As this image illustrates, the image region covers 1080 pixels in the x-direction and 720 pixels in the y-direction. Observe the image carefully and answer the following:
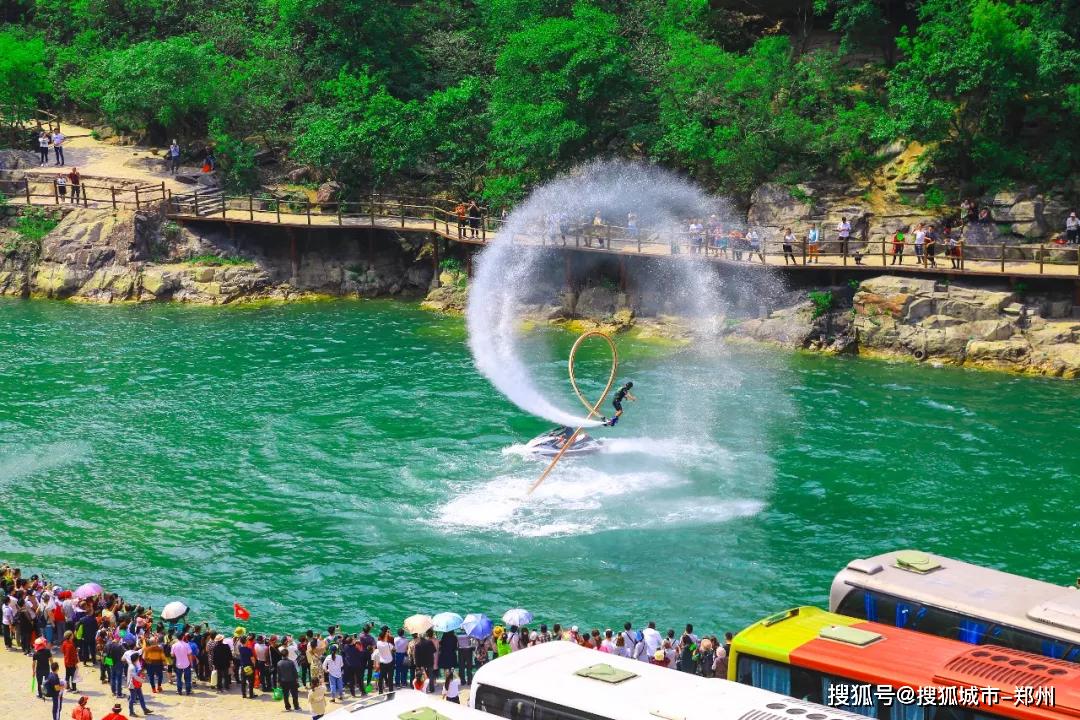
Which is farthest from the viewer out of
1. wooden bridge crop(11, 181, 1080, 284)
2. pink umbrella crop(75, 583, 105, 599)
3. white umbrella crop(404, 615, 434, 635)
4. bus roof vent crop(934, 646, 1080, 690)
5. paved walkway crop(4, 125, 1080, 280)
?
paved walkway crop(4, 125, 1080, 280)

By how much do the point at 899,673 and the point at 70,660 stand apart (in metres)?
18.7

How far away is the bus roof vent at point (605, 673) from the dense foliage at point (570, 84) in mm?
48315

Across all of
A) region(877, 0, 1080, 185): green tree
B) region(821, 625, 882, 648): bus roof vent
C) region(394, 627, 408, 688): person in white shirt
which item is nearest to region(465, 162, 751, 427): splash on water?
region(877, 0, 1080, 185): green tree

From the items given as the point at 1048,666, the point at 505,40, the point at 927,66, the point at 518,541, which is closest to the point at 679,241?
the point at 927,66

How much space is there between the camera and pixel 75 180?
81.9 m

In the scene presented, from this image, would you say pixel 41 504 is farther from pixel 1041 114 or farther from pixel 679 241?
pixel 1041 114

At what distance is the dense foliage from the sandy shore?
4638 centimetres

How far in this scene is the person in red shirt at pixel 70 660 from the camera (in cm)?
3306

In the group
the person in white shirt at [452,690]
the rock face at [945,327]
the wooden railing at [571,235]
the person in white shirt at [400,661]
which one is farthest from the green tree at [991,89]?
the person in white shirt at [452,690]

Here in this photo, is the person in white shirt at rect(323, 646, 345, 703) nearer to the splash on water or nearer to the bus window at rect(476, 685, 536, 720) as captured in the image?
the bus window at rect(476, 685, 536, 720)

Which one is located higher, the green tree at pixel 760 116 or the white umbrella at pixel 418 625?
the green tree at pixel 760 116

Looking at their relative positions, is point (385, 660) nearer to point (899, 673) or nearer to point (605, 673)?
point (605, 673)

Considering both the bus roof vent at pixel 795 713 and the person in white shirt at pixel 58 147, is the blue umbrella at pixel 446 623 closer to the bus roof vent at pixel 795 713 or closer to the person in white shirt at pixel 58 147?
the bus roof vent at pixel 795 713

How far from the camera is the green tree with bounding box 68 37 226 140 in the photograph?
279ft
